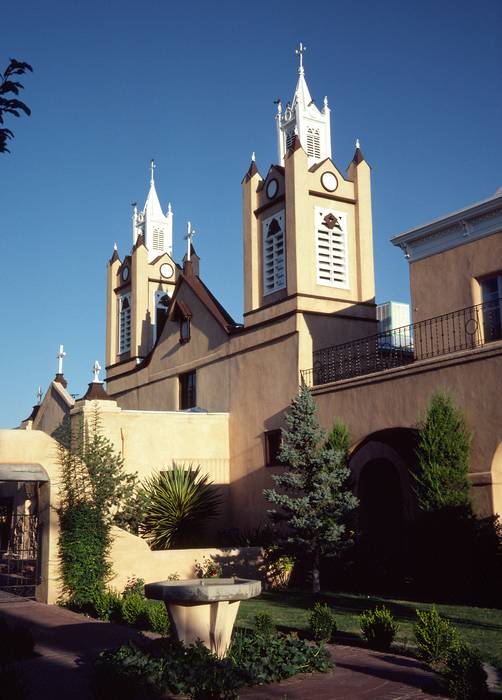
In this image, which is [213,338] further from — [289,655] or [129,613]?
[289,655]

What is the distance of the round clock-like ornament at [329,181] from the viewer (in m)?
24.5

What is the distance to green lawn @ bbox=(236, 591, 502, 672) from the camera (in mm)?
11336

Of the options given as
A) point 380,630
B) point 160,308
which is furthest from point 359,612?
point 160,308

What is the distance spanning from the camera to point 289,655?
10.2 m

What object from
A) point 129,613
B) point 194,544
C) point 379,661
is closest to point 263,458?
point 194,544

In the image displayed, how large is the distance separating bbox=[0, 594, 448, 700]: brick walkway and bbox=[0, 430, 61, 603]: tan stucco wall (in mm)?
3640

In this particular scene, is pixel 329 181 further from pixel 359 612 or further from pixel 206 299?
pixel 359 612

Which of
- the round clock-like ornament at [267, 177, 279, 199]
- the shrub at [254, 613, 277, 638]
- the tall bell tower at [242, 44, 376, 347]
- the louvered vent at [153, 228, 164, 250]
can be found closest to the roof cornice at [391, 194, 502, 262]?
the tall bell tower at [242, 44, 376, 347]

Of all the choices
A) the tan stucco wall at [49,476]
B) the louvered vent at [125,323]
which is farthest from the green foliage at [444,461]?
the louvered vent at [125,323]

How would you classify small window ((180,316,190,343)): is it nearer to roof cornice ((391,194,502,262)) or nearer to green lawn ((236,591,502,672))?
roof cornice ((391,194,502,262))

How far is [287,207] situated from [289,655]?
1584 cm

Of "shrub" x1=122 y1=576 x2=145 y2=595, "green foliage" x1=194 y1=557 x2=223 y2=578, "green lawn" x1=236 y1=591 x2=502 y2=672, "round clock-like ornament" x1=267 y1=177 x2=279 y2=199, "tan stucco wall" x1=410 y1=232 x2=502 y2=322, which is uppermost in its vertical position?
"round clock-like ornament" x1=267 y1=177 x2=279 y2=199

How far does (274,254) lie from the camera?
24.8 metres

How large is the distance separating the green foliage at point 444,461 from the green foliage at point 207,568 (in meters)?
5.19
